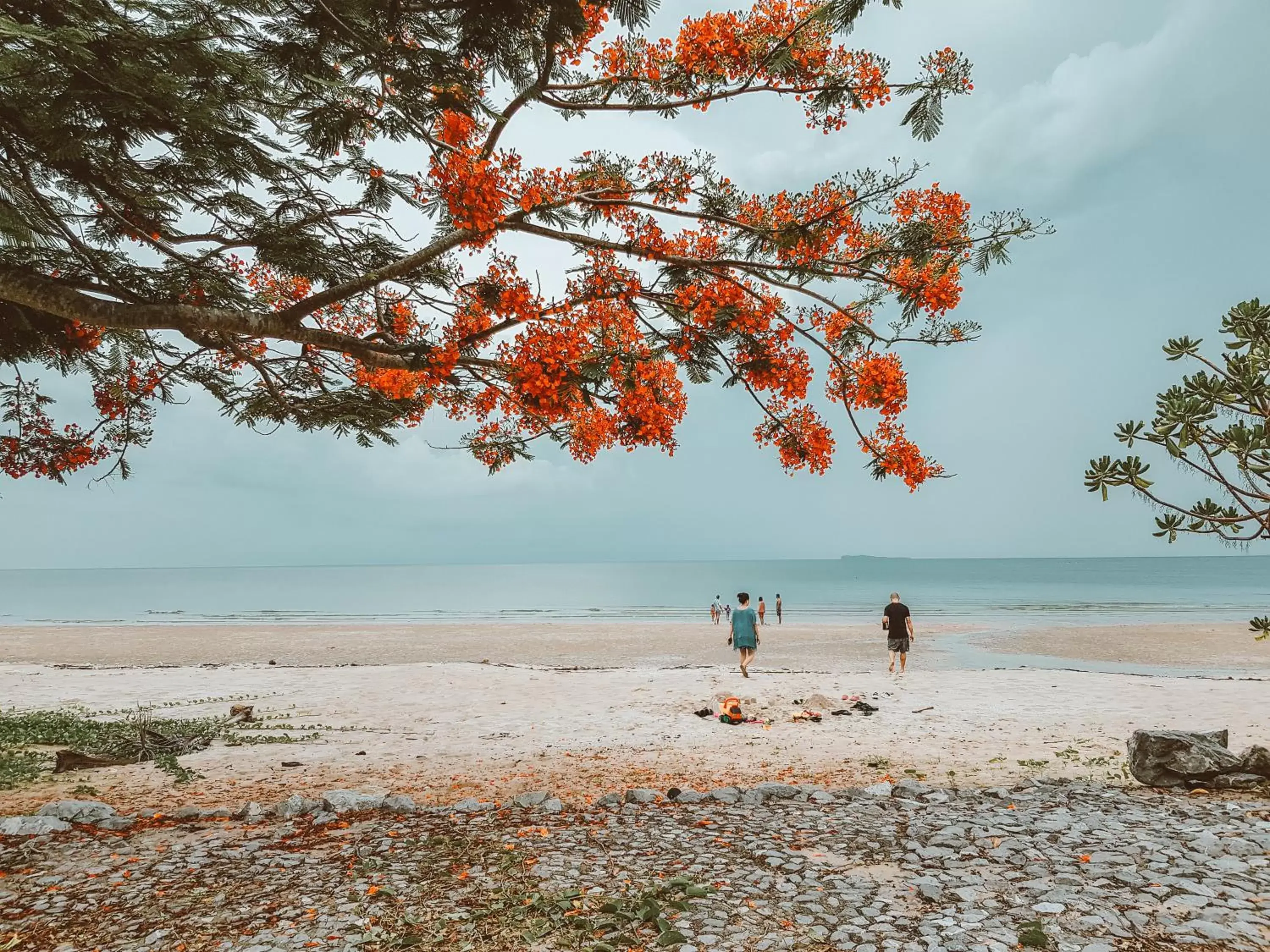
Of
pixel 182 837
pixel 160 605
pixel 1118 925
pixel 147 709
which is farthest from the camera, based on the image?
pixel 160 605

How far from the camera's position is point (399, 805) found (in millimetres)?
5691

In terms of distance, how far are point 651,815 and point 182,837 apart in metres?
3.58

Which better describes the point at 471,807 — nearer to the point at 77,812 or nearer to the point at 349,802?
the point at 349,802

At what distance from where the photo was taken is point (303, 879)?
4.14 m

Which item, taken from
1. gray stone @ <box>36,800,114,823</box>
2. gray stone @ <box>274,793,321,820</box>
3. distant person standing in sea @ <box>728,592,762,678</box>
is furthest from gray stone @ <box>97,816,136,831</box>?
distant person standing in sea @ <box>728,592,762,678</box>

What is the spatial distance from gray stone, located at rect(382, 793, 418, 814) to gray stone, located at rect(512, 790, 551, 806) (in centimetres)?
86

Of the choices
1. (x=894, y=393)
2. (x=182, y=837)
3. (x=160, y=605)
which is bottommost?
(x=160, y=605)

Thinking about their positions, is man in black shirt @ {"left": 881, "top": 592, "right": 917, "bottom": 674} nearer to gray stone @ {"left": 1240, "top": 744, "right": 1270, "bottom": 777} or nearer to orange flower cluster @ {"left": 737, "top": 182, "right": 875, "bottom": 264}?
gray stone @ {"left": 1240, "top": 744, "right": 1270, "bottom": 777}

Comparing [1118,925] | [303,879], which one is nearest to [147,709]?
[303,879]

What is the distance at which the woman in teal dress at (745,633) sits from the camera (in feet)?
46.9

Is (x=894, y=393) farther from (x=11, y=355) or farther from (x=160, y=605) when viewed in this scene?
(x=160, y=605)

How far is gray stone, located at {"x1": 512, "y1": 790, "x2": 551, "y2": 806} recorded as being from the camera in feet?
19.0

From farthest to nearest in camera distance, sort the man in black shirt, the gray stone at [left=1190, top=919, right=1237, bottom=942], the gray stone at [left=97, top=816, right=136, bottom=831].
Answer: the man in black shirt → the gray stone at [left=97, top=816, right=136, bottom=831] → the gray stone at [left=1190, top=919, right=1237, bottom=942]

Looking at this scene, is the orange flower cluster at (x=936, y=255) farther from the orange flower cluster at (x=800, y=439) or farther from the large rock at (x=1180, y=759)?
the large rock at (x=1180, y=759)
